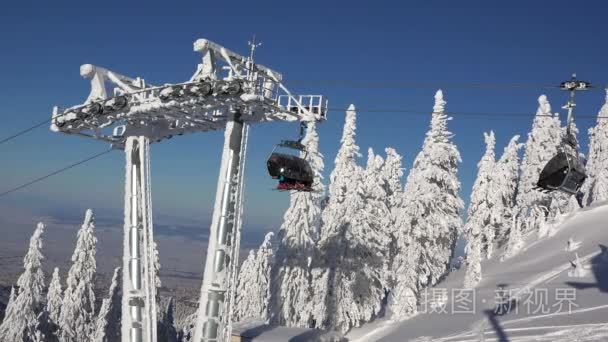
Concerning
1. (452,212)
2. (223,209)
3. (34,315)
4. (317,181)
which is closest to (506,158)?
(452,212)

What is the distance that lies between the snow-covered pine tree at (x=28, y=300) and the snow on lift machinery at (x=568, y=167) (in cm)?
3972

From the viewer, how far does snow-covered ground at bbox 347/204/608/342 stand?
2519 centimetres

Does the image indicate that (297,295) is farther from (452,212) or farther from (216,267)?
(216,267)

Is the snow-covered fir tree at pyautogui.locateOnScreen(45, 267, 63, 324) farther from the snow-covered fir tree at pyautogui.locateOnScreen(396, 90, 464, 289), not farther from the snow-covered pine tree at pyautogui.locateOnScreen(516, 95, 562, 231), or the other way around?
the snow-covered pine tree at pyautogui.locateOnScreen(516, 95, 562, 231)

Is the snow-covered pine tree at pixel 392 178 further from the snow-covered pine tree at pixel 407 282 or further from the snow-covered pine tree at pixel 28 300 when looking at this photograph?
the snow-covered pine tree at pixel 28 300

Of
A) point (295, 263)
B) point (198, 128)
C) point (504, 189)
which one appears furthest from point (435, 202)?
point (198, 128)

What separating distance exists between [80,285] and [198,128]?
113 ft

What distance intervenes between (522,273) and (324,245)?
13151mm

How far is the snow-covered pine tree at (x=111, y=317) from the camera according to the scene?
51688mm

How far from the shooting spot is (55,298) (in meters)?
53.9

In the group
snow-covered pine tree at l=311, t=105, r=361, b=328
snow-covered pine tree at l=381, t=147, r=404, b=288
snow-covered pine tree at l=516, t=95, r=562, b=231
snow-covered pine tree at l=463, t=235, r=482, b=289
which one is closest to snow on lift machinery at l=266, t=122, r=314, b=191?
snow-covered pine tree at l=311, t=105, r=361, b=328

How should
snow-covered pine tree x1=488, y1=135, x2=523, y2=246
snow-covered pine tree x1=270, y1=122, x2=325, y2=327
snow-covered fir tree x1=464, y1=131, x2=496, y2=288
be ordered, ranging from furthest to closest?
snow-covered pine tree x1=488, y1=135, x2=523, y2=246, snow-covered fir tree x1=464, y1=131, x2=496, y2=288, snow-covered pine tree x1=270, y1=122, x2=325, y2=327

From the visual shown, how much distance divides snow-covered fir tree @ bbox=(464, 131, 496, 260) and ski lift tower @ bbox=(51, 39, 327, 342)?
36915mm

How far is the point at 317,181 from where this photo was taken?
44.7m
